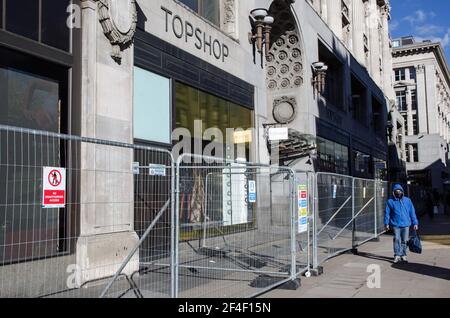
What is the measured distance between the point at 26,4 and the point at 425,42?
275 feet

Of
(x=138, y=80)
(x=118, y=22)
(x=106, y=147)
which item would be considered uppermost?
(x=118, y=22)

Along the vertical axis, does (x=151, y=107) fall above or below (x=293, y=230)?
above

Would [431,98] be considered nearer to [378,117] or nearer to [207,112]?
[378,117]

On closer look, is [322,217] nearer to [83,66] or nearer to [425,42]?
[83,66]

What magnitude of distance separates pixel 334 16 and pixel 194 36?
18276 mm

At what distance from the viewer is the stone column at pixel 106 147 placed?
24.7 feet

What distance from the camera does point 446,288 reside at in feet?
27.1

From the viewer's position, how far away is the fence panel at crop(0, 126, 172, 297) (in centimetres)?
557

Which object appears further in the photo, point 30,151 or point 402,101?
point 402,101

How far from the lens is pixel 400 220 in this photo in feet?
37.3

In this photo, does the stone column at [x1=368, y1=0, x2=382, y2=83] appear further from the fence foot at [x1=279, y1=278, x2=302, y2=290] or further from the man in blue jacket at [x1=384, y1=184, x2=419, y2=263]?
the fence foot at [x1=279, y1=278, x2=302, y2=290]

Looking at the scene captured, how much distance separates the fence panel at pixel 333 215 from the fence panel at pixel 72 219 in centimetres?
389

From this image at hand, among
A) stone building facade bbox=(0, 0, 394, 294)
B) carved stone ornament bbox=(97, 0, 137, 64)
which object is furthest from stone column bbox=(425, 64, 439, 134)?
carved stone ornament bbox=(97, 0, 137, 64)

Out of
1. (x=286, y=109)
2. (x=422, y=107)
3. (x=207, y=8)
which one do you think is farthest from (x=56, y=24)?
(x=422, y=107)
